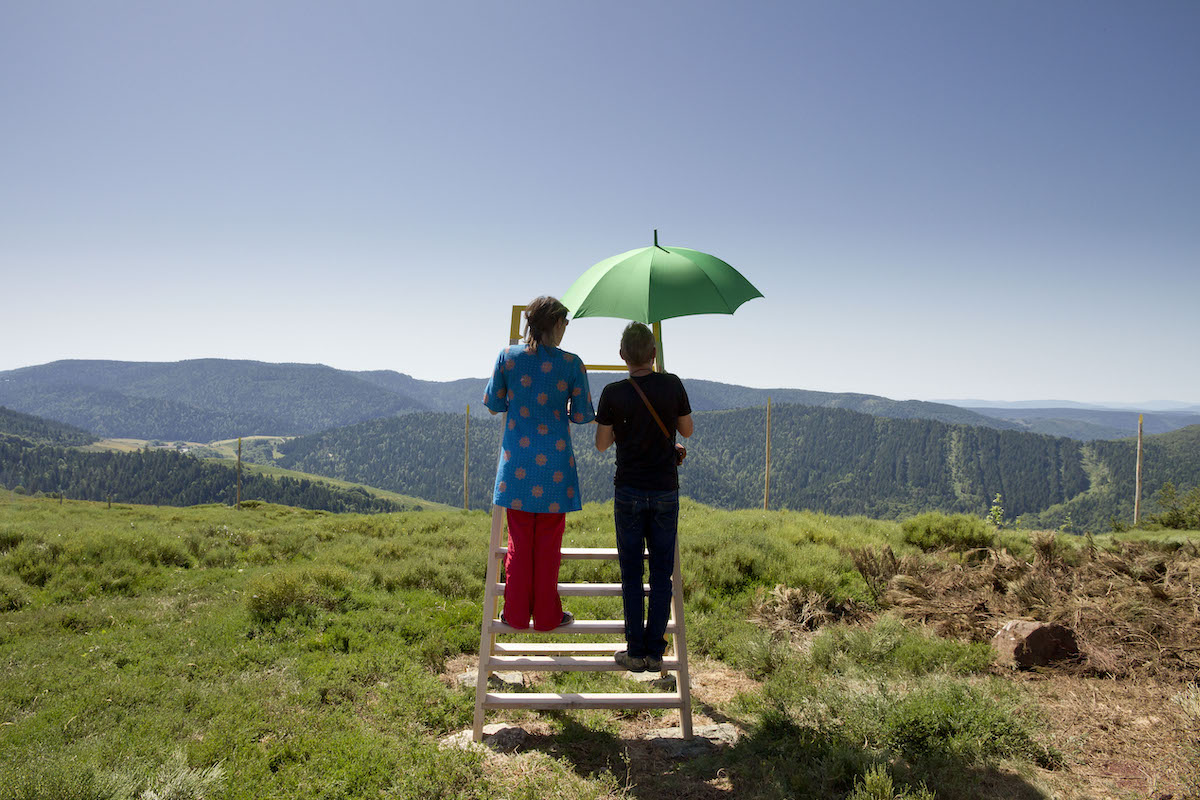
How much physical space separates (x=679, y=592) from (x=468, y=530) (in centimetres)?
1107

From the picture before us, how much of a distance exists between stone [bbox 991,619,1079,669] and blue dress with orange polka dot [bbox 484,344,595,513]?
4582mm

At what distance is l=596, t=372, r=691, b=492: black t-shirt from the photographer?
382 centimetres

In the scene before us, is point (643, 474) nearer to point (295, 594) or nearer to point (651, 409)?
point (651, 409)

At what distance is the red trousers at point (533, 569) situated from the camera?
3.93 meters

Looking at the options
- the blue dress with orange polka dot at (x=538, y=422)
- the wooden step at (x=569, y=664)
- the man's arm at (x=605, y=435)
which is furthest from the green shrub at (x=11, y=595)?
the man's arm at (x=605, y=435)

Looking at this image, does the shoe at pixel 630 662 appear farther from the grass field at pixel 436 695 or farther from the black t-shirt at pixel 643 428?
the black t-shirt at pixel 643 428

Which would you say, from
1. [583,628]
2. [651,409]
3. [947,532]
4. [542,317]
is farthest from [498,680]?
[947,532]

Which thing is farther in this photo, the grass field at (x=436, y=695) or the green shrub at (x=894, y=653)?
the green shrub at (x=894, y=653)

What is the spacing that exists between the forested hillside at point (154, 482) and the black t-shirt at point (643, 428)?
158071 mm

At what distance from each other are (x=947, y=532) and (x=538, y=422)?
10.2m

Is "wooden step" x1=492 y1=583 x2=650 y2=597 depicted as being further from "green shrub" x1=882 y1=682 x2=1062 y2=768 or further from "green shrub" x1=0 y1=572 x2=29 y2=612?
"green shrub" x1=0 y1=572 x2=29 y2=612

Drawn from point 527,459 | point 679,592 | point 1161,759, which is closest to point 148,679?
point 527,459

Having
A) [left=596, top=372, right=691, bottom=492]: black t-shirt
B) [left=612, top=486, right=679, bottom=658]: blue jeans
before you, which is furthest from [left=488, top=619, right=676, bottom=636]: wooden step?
[left=596, top=372, right=691, bottom=492]: black t-shirt

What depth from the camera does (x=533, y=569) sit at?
13.3ft
